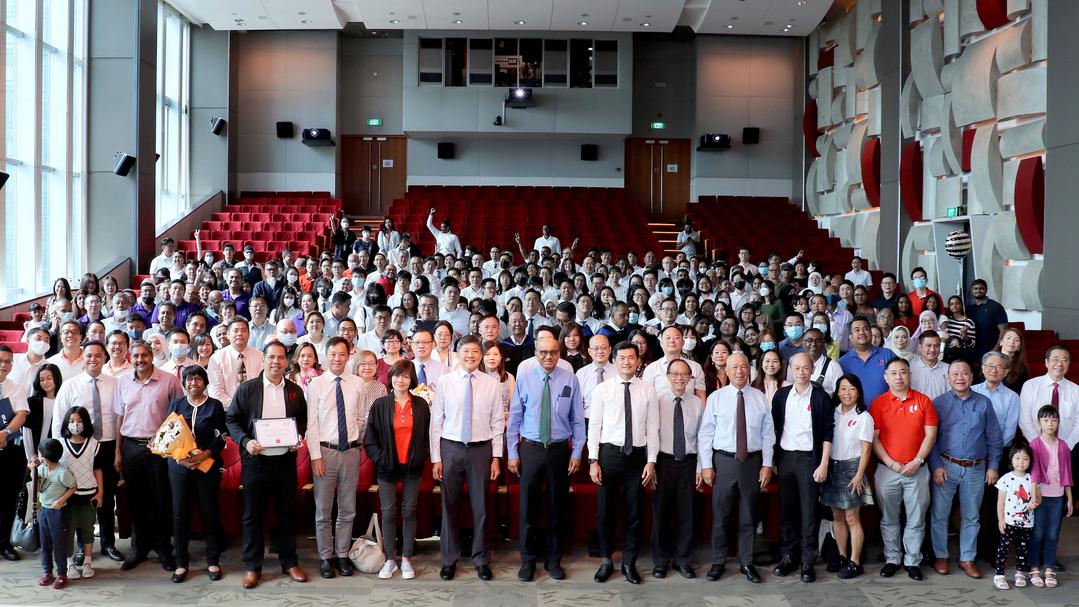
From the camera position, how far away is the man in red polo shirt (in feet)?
18.1

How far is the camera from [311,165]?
773 inches

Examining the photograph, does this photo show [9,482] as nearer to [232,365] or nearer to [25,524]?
[25,524]

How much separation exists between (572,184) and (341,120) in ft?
18.0

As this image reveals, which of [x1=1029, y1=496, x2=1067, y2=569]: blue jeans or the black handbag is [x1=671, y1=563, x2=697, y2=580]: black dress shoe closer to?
[x1=1029, y1=496, x2=1067, y2=569]: blue jeans

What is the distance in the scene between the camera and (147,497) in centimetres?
553

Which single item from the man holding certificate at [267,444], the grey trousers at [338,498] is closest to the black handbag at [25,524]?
the man holding certificate at [267,444]

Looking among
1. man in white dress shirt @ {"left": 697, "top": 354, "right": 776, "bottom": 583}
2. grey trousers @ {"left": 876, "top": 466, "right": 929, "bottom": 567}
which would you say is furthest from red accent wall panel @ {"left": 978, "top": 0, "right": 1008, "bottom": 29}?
man in white dress shirt @ {"left": 697, "top": 354, "right": 776, "bottom": 583}

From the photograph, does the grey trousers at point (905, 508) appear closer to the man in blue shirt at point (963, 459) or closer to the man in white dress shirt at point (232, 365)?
the man in blue shirt at point (963, 459)

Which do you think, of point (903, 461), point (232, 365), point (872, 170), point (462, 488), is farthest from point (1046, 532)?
point (872, 170)

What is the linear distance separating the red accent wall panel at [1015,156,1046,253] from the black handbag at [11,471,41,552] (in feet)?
33.5

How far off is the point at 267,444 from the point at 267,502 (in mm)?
473

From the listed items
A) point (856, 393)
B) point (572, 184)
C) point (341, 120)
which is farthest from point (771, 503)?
point (341, 120)

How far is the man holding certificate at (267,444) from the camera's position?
17.1 ft

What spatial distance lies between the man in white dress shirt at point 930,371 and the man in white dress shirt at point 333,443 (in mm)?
4010
